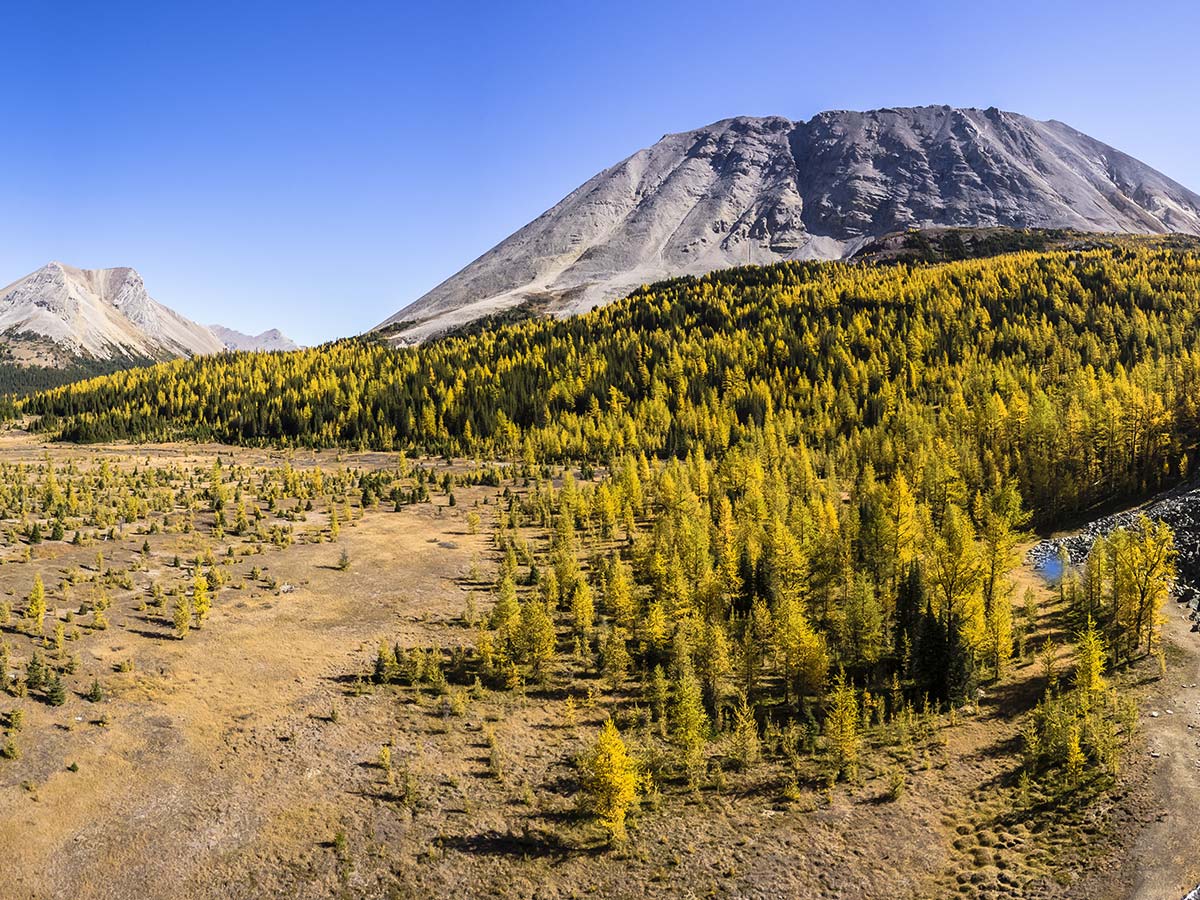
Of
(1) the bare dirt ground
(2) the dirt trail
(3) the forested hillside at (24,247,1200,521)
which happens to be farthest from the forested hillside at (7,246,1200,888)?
(2) the dirt trail

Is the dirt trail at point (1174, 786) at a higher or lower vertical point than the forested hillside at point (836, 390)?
lower

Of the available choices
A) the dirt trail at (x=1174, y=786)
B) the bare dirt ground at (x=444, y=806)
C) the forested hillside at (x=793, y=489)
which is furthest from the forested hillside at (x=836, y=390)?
the bare dirt ground at (x=444, y=806)

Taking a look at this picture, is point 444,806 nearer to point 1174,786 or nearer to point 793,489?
point 1174,786

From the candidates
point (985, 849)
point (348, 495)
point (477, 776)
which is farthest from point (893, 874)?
point (348, 495)

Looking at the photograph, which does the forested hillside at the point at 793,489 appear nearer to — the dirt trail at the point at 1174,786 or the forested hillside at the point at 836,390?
the forested hillside at the point at 836,390

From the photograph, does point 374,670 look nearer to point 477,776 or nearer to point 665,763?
point 477,776

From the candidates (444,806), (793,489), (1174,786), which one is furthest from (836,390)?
(444,806)
